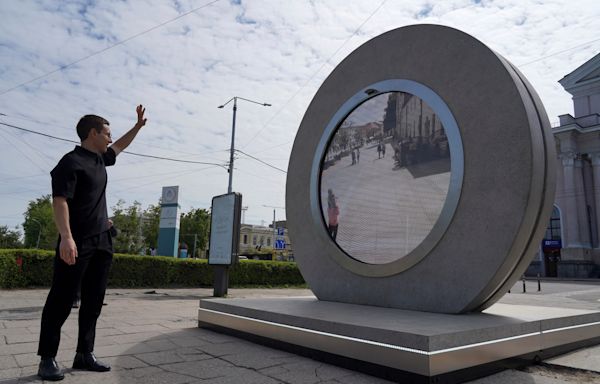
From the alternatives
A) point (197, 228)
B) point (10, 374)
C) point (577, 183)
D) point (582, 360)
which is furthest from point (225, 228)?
point (197, 228)

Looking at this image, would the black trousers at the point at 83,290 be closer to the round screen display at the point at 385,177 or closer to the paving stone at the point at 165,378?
the paving stone at the point at 165,378

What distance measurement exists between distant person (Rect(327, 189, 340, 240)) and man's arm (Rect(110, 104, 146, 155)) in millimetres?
2970

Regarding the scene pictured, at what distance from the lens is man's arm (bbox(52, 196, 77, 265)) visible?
2.94m

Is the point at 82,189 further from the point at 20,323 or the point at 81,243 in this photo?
the point at 20,323

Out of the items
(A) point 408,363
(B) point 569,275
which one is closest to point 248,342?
(A) point 408,363

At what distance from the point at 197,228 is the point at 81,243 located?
49.1 m

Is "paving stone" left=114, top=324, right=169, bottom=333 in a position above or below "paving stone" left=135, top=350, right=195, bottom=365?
below

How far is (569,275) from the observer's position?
3191 cm

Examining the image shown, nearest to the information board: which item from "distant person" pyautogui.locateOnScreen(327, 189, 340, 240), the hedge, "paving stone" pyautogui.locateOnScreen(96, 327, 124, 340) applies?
the hedge

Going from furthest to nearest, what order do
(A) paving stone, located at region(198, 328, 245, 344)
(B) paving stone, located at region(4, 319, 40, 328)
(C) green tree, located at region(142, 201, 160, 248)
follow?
1. (C) green tree, located at region(142, 201, 160, 248)
2. (B) paving stone, located at region(4, 319, 40, 328)
3. (A) paving stone, located at region(198, 328, 245, 344)

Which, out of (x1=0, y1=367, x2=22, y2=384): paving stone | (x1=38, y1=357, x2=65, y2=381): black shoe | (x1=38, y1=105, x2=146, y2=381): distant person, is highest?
(x1=38, y1=105, x2=146, y2=381): distant person

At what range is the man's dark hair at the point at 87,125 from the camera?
138 inches

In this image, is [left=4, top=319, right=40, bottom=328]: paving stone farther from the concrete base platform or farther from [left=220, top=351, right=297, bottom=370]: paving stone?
[left=220, top=351, right=297, bottom=370]: paving stone

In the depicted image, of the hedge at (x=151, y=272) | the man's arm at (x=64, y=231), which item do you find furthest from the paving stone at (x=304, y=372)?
the hedge at (x=151, y=272)
